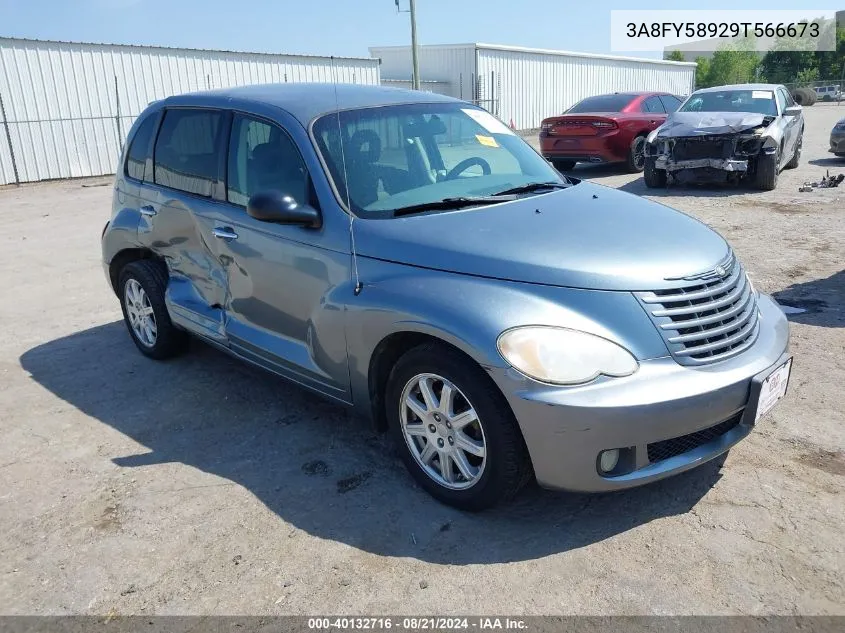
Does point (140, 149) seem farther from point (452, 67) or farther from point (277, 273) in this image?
point (452, 67)

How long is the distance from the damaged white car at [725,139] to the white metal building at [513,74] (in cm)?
1811

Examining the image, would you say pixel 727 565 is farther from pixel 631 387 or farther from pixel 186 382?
pixel 186 382

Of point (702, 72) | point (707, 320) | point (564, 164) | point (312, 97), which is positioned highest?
point (702, 72)

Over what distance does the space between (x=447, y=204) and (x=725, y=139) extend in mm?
8806

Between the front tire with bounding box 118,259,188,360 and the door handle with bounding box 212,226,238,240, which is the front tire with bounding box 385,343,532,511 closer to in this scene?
the door handle with bounding box 212,226,238,240

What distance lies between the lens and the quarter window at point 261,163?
3729mm

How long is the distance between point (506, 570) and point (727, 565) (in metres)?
0.85

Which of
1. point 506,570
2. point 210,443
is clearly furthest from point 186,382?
point 506,570

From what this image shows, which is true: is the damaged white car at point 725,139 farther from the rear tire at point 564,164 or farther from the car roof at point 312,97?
the car roof at point 312,97

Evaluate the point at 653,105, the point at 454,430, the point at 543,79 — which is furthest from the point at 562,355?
the point at 543,79

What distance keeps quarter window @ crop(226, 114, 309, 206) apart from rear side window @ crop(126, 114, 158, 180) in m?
1.16

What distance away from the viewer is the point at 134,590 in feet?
9.10

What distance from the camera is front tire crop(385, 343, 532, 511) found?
285cm

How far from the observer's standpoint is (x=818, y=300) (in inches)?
231
